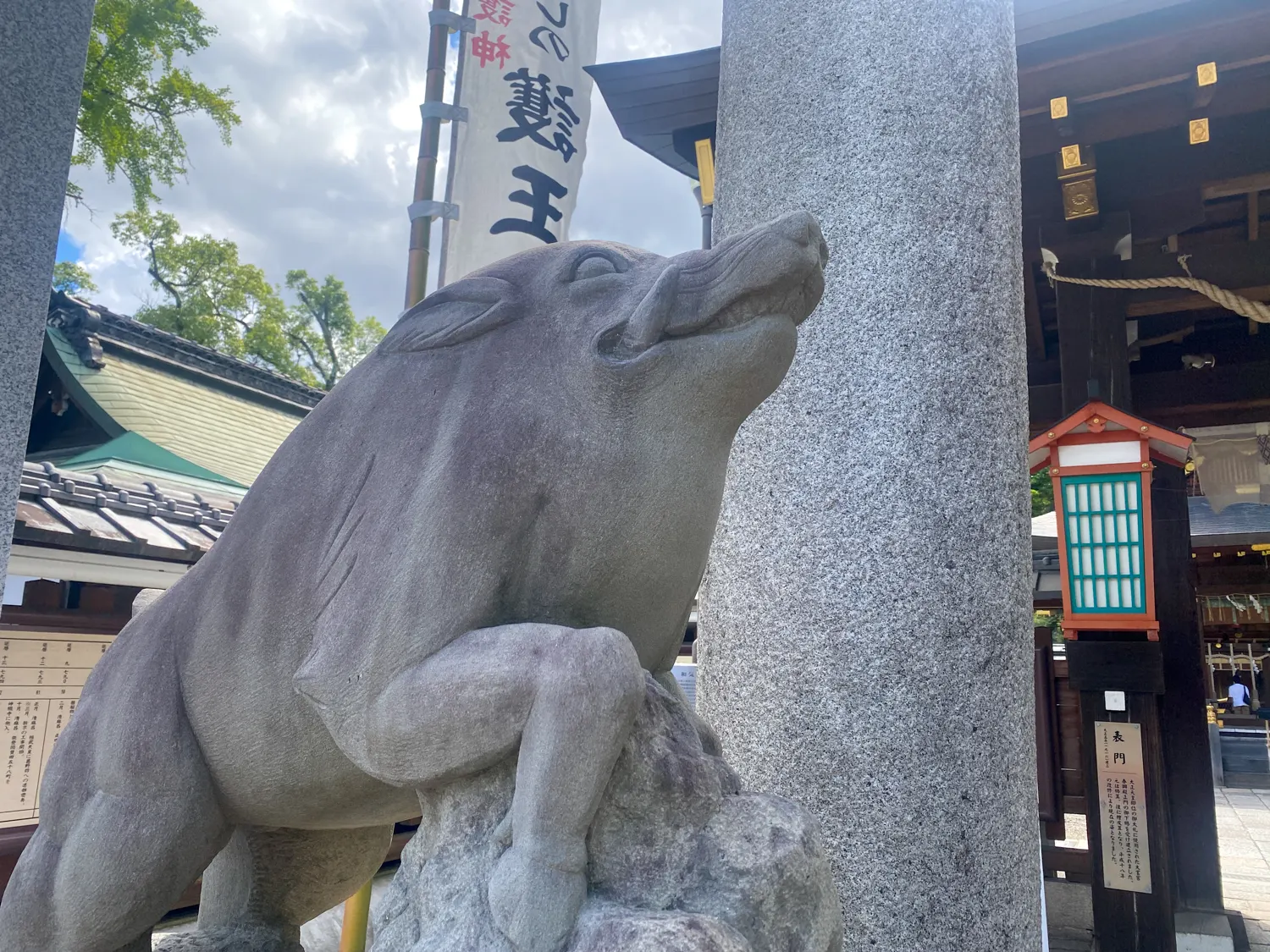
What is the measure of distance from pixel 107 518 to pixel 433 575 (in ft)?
12.2

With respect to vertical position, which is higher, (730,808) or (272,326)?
(272,326)

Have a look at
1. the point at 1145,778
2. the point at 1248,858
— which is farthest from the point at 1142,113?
the point at 1248,858

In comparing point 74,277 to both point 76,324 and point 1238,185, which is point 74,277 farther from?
point 1238,185

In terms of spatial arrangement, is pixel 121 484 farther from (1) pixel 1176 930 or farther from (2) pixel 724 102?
(1) pixel 1176 930

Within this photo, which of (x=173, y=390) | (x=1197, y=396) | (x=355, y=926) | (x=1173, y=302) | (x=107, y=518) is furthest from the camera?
(x=173, y=390)

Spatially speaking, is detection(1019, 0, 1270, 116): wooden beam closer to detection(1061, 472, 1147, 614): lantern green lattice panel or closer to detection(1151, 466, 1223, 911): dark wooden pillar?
detection(1061, 472, 1147, 614): lantern green lattice panel

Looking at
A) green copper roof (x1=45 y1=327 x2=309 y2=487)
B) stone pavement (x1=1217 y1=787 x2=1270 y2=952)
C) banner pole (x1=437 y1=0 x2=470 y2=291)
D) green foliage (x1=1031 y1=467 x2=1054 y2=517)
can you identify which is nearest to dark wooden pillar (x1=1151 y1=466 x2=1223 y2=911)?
stone pavement (x1=1217 y1=787 x2=1270 y2=952)

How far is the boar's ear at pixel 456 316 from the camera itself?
1.22 metres

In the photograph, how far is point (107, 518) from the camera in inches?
162

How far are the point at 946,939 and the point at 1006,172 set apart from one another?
1.69 metres

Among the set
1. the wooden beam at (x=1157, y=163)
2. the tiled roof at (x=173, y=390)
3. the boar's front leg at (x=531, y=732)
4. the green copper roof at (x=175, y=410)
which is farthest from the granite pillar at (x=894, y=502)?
the tiled roof at (x=173, y=390)

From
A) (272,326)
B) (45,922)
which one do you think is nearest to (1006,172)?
(45,922)

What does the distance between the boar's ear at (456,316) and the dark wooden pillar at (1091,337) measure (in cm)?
453

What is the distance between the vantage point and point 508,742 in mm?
1013
